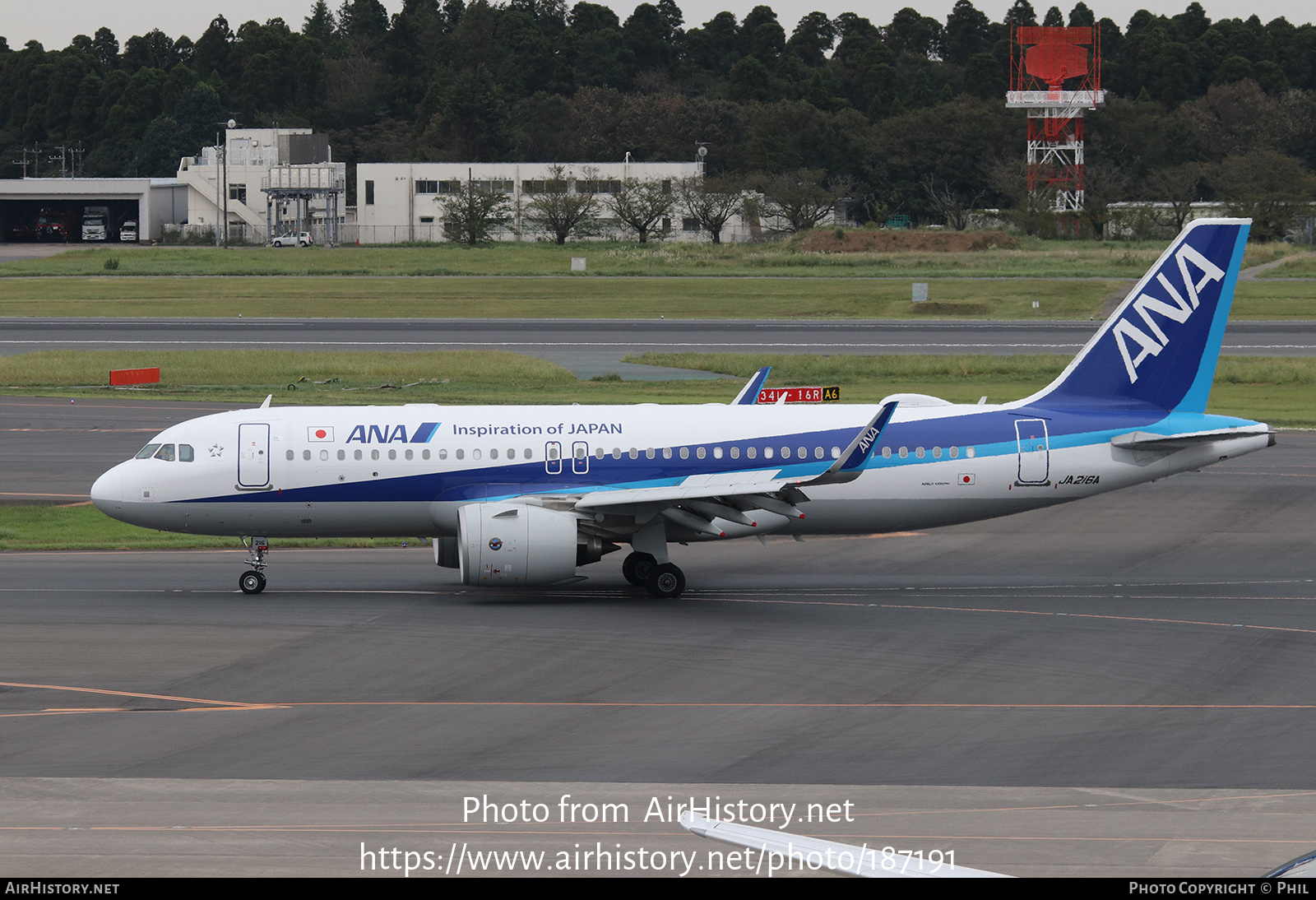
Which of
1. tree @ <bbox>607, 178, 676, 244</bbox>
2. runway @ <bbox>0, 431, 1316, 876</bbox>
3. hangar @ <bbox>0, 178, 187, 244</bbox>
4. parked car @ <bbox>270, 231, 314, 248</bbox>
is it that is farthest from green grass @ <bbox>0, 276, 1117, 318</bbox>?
runway @ <bbox>0, 431, 1316, 876</bbox>

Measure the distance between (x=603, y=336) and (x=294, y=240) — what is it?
3777 inches

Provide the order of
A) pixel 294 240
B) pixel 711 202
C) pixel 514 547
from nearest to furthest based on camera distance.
A: pixel 514 547, pixel 711 202, pixel 294 240

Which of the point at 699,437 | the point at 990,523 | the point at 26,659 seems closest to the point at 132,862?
the point at 26,659

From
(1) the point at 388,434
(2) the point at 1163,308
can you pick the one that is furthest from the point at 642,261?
(1) the point at 388,434

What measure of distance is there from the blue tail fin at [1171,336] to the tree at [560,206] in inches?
5332

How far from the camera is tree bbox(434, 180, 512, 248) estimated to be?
16681cm

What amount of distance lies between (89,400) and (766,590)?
141 feet

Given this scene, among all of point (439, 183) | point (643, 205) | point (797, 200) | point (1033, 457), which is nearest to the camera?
point (1033, 457)

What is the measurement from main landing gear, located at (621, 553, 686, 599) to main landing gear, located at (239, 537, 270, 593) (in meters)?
8.57

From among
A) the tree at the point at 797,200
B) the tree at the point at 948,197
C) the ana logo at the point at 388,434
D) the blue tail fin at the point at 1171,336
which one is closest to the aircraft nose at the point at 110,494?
the ana logo at the point at 388,434

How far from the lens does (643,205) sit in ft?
553

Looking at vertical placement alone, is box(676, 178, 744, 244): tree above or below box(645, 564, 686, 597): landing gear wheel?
above

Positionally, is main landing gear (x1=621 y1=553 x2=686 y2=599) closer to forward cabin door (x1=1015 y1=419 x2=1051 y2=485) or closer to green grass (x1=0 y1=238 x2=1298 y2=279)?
forward cabin door (x1=1015 y1=419 x2=1051 y2=485)

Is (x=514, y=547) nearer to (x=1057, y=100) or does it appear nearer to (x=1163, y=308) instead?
(x=1163, y=308)
